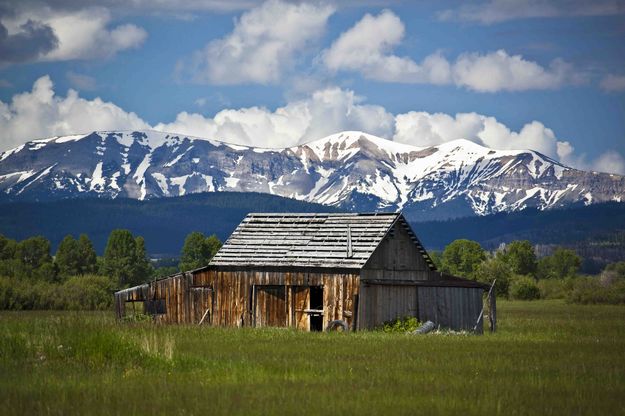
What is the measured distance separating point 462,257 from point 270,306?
118810 millimetres

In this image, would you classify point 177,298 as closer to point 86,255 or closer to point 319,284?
point 319,284

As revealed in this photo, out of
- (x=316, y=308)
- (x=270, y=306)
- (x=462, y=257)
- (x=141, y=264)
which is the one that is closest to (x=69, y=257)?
(x=141, y=264)

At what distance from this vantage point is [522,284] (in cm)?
12056

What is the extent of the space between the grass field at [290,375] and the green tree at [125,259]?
115313mm

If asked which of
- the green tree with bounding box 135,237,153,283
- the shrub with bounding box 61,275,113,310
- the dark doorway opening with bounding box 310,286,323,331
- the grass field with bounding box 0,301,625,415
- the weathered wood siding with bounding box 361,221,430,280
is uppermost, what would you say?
the green tree with bounding box 135,237,153,283

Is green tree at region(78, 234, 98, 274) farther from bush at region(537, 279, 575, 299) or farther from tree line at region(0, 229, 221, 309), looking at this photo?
bush at region(537, 279, 575, 299)

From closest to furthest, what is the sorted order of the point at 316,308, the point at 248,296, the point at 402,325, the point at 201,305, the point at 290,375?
1. the point at 290,375
2. the point at 402,325
3. the point at 316,308
4. the point at 248,296
5. the point at 201,305

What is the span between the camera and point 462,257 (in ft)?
577

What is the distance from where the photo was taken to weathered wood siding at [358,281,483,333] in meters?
57.1

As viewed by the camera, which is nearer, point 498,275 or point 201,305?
point 201,305

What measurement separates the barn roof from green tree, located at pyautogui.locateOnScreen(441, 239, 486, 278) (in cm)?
10664

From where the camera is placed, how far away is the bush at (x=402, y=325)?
56.2m

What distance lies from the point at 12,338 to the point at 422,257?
32.3 metres

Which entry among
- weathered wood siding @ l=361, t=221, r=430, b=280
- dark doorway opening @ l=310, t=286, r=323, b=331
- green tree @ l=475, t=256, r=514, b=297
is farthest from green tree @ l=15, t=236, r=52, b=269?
weathered wood siding @ l=361, t=221, r=430, b=280
